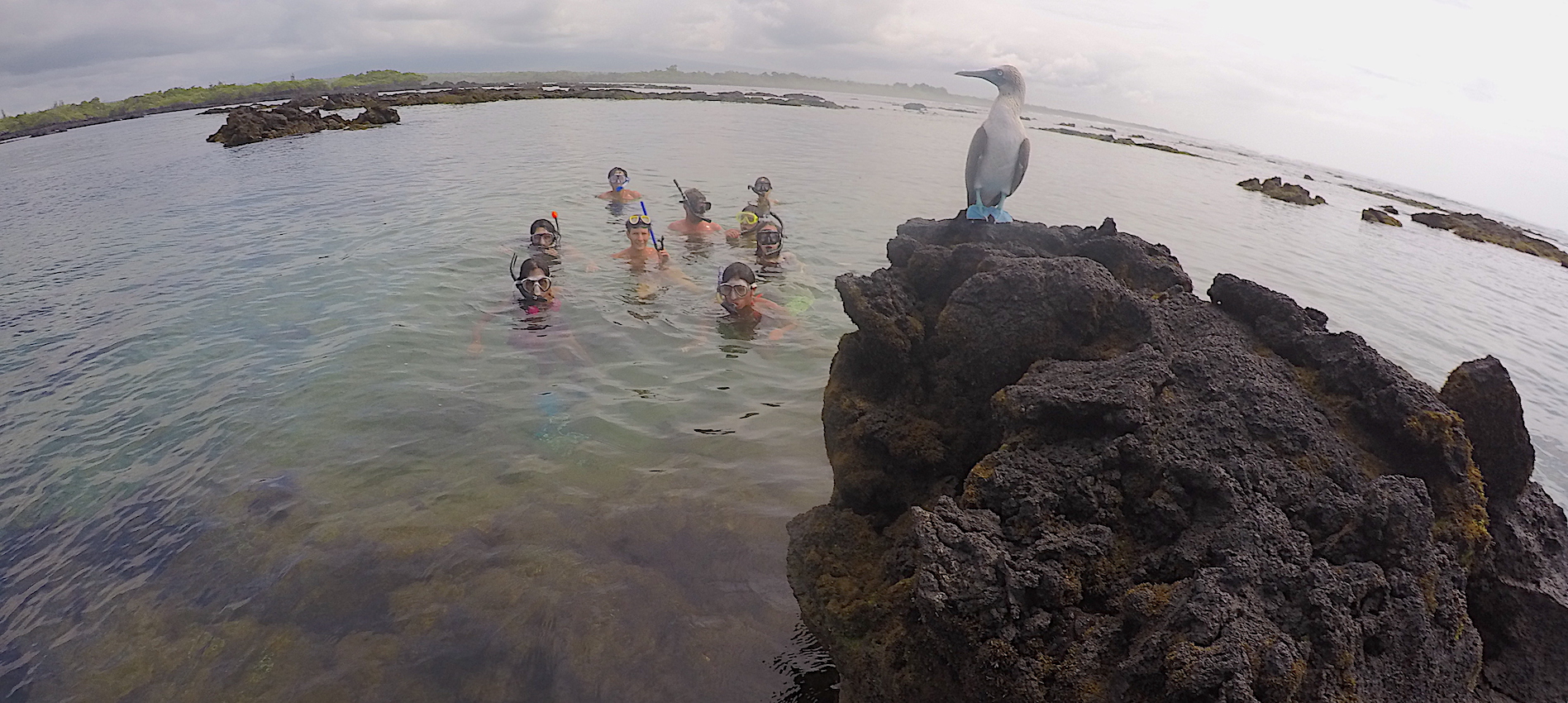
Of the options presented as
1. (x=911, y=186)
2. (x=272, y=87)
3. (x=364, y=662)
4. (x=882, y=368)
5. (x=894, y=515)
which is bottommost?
(x=364, y=662)

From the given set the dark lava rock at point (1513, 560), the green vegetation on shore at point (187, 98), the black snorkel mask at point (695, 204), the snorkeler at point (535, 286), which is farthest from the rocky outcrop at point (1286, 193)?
the green vegetation on shore at point (187, 98)

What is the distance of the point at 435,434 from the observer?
656cm

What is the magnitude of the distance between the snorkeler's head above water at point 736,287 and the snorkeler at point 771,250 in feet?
8.44

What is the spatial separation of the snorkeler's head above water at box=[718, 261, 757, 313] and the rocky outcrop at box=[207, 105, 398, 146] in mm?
32503

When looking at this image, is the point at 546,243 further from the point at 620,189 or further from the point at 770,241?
the point at 620,189

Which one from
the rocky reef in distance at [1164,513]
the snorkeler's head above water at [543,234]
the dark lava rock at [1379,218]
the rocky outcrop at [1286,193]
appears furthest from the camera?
the rocky outcrop at [1286,193]

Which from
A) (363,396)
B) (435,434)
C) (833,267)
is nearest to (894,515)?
(435,434)

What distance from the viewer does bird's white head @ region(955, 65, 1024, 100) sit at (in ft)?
19.0

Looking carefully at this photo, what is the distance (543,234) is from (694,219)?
358 cm

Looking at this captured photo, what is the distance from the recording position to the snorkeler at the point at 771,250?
12016 millimetres

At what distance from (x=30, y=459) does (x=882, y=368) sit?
304 inches

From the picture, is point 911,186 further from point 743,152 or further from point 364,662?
point 364,662

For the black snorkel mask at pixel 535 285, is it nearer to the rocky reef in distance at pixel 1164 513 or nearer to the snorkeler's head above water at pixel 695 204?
the snorkeler's head above water at pixel 695 204

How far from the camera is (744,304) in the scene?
9.63 m
